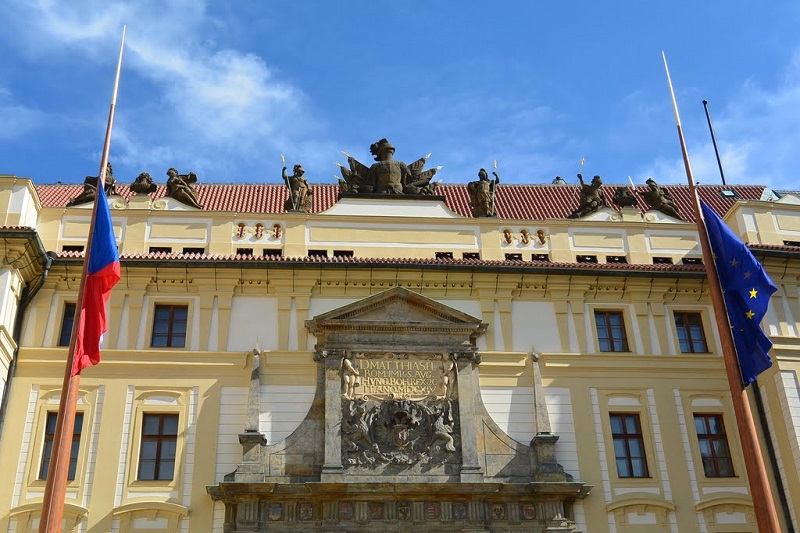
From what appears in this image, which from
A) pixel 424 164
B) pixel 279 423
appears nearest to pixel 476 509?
pixel 279 423

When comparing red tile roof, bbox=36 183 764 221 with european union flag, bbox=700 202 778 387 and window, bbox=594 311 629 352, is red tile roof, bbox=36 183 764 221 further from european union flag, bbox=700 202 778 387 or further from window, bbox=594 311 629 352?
european union flag, bbox=700 202 778 387

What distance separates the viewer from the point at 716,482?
2378 centimetres

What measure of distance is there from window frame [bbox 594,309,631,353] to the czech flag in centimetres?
1277

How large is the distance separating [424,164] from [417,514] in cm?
A: 1102

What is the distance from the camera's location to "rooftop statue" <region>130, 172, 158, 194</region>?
89.0 ft

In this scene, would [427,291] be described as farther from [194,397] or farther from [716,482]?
[716,482]

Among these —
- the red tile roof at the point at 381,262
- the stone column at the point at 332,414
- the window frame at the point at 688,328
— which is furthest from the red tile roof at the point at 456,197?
the stone column at the point at 332,414

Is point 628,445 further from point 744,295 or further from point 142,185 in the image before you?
point 142,185

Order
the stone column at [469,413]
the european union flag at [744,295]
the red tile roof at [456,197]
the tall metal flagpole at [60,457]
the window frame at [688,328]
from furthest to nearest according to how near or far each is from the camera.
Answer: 1. the red tile roof at [456,197]
2. the window frame at [688,328]
3. the stone column at [469,413]
4. the european union flag at [744,295]
5. the tall metal flagpole at [60,457]

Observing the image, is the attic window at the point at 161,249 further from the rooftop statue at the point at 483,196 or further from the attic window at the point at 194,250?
the rooftop statue at the point at 483,196

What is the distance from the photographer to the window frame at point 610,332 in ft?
84.4

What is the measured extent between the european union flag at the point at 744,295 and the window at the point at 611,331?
13.9 feet

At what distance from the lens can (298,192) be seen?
27594mm

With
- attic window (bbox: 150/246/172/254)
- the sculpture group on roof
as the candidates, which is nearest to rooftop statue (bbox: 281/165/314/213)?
the sculpture group on roof
